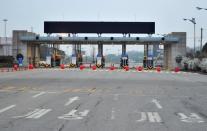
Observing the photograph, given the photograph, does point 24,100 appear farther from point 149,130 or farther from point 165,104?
point 149,130

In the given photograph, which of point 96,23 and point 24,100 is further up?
point 96,23

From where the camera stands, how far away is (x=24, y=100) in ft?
71.9

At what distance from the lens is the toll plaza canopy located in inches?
3802

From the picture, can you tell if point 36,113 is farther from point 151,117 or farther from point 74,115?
point 151,117

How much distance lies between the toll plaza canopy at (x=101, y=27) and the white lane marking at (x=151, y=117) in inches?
3143

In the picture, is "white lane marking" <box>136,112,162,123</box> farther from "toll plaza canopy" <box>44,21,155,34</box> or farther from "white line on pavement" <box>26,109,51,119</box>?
"toll plaza canopy" <box>44,21,155,34</box>

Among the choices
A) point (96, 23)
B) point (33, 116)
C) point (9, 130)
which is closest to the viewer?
point (9, 130)

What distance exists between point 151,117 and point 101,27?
8144cm

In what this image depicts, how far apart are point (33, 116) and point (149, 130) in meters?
4.21

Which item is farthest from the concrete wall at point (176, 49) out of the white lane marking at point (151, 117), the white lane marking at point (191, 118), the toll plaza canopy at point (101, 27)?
the white lane marking at point (191, 118)

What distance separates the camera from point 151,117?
15852 mm

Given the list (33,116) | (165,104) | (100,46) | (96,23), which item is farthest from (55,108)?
(100,46)

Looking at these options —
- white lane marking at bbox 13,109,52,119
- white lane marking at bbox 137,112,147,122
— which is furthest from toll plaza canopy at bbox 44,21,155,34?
white lane marking at bbox 137,112,147,122

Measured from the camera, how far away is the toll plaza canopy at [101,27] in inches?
3802
